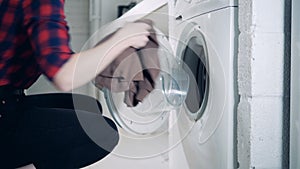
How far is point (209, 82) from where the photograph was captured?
4.15 feet

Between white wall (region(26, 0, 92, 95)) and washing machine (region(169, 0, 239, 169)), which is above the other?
white wall (region(26, 0, 92, 95))

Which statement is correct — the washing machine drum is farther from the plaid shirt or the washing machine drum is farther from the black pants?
the plaid shirt

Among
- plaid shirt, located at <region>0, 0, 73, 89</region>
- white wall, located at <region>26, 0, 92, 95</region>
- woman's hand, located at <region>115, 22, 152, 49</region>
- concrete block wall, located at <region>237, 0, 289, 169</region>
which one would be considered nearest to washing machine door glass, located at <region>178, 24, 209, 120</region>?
concrete block wall, located at <region>237, 0, 289, 169</region>

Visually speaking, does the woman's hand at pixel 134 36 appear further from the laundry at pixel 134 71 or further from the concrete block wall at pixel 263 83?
the concrete block wall at pixel 263 83

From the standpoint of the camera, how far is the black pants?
966 mm

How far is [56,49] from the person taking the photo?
2.42ft

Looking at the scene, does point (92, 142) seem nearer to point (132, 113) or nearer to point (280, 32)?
point (132, 113)

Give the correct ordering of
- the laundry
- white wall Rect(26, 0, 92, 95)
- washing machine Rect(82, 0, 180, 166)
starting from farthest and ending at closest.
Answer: white wall Rect(26, 0, 92, 95)
washing machine Rect(82, 0, 180, 166)
the laundry

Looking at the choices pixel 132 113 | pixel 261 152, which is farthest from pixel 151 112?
pixel 261 152

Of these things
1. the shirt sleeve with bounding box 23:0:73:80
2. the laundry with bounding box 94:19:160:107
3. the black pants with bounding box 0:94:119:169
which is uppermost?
the shirt sleeve with bounding box 23:0:73:80

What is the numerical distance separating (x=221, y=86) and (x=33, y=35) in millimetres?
621

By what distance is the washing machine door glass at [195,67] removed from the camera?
130 cm

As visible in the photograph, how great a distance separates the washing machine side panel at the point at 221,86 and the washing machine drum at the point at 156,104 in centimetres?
16

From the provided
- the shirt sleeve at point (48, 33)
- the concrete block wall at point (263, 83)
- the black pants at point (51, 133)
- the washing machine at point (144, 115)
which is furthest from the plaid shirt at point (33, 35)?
the concrete block wall at point (263, 83)
